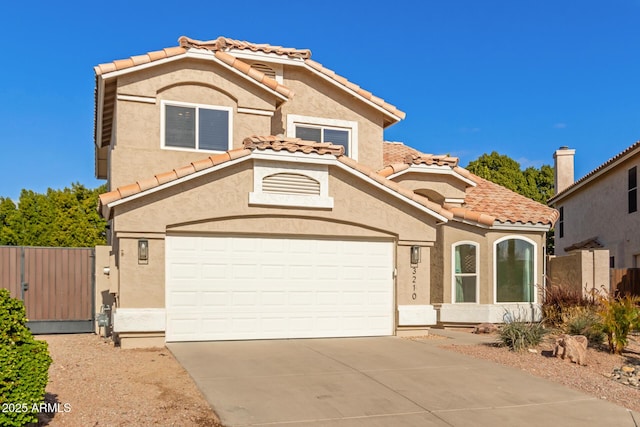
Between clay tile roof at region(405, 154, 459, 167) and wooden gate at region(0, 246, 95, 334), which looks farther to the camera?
clay tile roof at region(405, 154, 459, 167)

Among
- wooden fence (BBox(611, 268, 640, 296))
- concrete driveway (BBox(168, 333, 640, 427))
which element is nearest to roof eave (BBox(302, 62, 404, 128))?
concrete driveway (BBox(168, 333, 640, 427))

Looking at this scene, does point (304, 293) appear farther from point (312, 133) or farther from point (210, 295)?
point (312, 133)

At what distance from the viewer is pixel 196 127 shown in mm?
14977

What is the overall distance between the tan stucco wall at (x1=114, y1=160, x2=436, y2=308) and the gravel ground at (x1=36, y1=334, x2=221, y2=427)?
65.7 inches

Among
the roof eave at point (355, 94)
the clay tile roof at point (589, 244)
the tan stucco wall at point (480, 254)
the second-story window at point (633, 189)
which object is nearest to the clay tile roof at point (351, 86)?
the roof eave at point (355, 94)

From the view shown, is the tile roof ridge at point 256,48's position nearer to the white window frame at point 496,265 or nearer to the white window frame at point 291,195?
the white window frame at point 291,195

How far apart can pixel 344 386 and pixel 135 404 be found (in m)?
3.00

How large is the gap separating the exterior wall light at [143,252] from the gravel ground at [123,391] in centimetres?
176

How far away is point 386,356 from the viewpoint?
11930 mm

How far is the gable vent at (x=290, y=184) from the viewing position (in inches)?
537

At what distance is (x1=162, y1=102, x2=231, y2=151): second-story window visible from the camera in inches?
582

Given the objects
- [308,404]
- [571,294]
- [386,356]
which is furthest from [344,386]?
[571,294]

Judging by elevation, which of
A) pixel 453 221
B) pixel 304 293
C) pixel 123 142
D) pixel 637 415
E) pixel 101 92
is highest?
pixel 101 92

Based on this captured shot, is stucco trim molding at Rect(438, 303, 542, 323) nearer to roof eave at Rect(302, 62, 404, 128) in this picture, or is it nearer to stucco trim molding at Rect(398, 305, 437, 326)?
stucco trim molding at Rect(398, 305, 437, 326)
